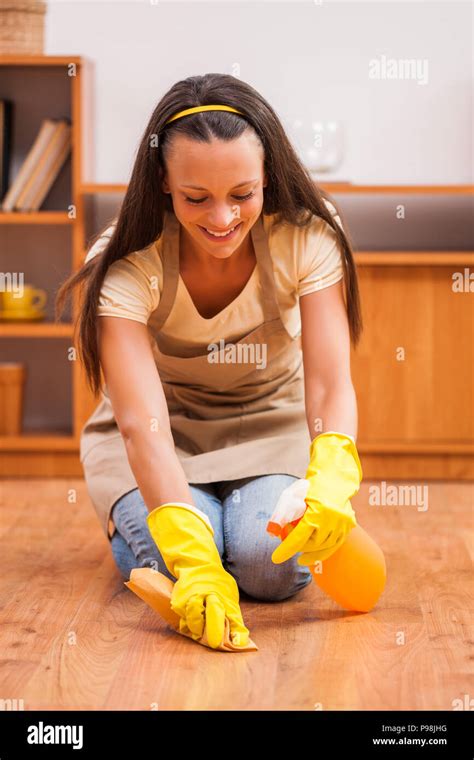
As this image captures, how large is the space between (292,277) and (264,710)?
2.43 ft

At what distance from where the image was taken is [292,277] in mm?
1823

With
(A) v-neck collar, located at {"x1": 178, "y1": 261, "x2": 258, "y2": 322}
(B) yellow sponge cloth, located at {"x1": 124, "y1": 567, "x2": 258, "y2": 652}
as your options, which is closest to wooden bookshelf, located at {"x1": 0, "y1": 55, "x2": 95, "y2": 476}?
(A) v-neck collar, located at {"x1": 178, "y1": 261, "x2": 258, "y2": 322}

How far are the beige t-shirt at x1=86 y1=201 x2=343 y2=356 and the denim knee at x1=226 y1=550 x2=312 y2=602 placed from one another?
1.23 feet

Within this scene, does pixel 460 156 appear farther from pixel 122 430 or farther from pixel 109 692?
pixel 109 692

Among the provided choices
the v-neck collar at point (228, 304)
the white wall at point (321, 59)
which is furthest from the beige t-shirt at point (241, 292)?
the white wall at point (321, 59)

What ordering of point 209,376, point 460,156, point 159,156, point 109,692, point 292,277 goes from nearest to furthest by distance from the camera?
point 109,692
point 159,156
point 292,277
point 209,376
point 460,156

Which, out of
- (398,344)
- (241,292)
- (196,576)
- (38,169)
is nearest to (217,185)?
(241,292)

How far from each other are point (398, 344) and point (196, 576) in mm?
1381

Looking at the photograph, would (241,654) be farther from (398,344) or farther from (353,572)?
(398,344)

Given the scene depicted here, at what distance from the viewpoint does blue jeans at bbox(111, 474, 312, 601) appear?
1785 millimetres

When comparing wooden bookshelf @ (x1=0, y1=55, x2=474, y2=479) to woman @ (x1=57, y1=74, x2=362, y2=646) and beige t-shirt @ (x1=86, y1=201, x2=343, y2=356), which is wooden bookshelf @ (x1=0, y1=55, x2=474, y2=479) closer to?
woman @ (x1=57, y1=74, x2=362, y2=646)

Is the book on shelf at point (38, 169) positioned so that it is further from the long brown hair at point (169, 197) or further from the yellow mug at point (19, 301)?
the long brown hair at point (169, 197)

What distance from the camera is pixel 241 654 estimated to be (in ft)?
5.13

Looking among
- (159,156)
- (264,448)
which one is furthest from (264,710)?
(159,156)
